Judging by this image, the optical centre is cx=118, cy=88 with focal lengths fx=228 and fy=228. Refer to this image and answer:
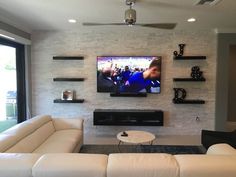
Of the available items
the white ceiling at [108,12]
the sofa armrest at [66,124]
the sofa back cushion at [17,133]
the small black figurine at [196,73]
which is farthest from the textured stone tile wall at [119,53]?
the sofa back cushion at [17,133]

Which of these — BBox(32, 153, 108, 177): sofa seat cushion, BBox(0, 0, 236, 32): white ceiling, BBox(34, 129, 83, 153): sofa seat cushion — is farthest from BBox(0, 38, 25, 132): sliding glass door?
BBox(32, 153, 108, 177): sofa seat cushion

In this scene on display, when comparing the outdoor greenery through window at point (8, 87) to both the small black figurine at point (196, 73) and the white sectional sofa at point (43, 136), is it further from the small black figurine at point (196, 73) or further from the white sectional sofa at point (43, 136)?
the small black figurine at point (196, 73)

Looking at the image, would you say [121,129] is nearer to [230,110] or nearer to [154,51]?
→ [154,51]

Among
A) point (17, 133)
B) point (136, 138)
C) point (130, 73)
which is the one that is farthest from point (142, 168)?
point (130, 73)

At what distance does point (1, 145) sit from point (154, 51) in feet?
12.2

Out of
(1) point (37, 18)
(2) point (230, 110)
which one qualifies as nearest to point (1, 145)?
(1) point (37, 18)

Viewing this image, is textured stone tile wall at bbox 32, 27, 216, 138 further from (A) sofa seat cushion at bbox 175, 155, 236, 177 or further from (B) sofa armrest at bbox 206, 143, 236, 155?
(A) sofa seat cushion at bbox 175, 155, 236, 177

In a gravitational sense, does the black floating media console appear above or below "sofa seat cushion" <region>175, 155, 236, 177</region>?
below

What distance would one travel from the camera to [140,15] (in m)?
3.84

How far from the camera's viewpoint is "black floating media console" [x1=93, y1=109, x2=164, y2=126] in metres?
5.00

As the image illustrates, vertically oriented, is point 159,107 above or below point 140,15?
below

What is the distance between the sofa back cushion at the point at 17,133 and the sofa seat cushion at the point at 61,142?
0.27 m

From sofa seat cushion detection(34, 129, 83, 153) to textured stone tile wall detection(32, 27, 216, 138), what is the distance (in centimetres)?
148

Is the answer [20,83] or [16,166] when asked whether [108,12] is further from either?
[20,83]
